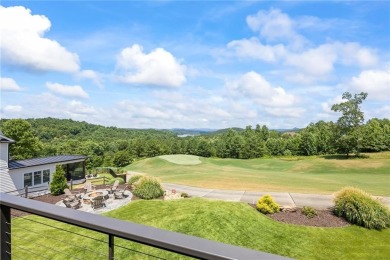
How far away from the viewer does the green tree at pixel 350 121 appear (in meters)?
35.3

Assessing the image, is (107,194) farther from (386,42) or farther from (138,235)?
(386,42)

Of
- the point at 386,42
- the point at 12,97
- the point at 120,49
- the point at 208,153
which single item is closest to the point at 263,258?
the point at 120,49

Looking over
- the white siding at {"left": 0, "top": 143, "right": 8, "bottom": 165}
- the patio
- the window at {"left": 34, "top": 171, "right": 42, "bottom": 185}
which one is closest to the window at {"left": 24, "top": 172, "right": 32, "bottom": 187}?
the window at {"left": 34, "top": 171, "right": 42, "bottom": 185}

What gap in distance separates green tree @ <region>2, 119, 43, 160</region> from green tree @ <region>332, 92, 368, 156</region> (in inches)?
1249

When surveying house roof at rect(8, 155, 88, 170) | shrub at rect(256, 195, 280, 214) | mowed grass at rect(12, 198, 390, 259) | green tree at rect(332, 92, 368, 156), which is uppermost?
green tree at rect(332, 92, 368, 156)

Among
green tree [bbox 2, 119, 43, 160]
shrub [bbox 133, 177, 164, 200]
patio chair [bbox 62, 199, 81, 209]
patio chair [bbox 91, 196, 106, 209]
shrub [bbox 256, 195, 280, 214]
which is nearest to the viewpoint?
shrub [bbox 256, 195, 280, 214]

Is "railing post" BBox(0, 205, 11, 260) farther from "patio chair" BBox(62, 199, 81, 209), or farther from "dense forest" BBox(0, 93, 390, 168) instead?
"dense forest" BBox(0, 93, 390, 168)

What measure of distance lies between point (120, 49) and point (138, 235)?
26.6m

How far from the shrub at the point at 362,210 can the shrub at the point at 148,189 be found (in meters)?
7.01

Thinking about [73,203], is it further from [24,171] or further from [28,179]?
[28,179]

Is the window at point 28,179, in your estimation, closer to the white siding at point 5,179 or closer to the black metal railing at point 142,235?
the white siding at point 5,179

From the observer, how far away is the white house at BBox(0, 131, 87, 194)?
15930 mm

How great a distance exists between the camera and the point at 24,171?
17422 millimetres

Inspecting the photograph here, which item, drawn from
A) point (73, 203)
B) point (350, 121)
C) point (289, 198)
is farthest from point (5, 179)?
point (350, 121)
